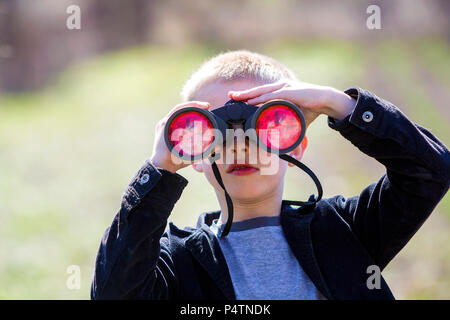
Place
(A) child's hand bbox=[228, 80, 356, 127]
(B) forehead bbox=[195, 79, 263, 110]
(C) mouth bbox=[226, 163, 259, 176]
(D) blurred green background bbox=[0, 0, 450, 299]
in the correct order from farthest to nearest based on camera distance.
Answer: (D) blurred green background bbox=[0, 0, 450, 299]
(B) forehead bbox=[195, 79, 263, 110]
(C) mouth bbox=[226, 163, 259, 176]
(A) child's hand bbox=[228, 80, 356, 127]

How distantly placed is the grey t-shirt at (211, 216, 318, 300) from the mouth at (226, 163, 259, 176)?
151 mm

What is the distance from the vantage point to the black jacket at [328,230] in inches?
62.4

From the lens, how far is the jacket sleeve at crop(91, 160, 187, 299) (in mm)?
1562

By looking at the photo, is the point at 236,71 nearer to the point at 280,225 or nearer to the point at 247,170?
the point at 247,170

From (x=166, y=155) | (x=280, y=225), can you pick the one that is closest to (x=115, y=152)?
(x=280, y=225)

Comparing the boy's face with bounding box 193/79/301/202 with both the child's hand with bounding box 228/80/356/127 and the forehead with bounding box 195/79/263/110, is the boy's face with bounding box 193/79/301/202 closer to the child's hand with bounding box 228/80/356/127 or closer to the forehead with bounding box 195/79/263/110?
the forehead with bounding box 195/79/263/110

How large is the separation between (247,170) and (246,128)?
16 cm

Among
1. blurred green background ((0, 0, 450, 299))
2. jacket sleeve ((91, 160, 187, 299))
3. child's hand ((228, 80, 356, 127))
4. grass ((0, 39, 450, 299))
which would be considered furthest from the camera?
blurred green background ((0, 0, 450, 299))

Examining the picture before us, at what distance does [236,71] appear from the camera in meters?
1.95

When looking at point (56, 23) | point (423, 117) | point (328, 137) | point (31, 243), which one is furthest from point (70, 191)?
point (56, 23)

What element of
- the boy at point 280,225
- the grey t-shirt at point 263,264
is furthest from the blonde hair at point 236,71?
the grey t-shirt at point 263,264

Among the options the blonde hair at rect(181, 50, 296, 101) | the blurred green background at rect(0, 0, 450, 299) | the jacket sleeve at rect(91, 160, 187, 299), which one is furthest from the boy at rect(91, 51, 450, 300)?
the blurred green background at rect(0, 0, 450, 299)

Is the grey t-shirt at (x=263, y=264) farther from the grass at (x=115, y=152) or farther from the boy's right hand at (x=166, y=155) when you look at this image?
the grass at (x=115, y=152)
